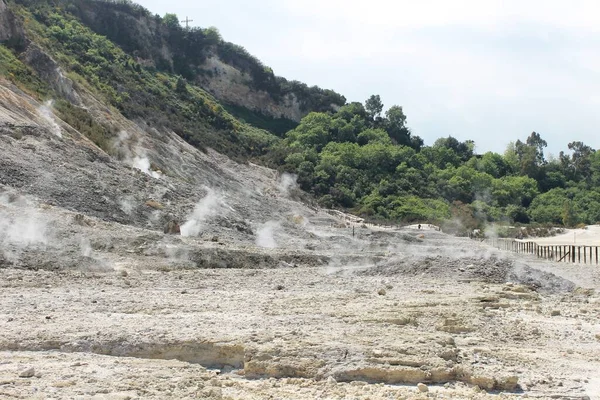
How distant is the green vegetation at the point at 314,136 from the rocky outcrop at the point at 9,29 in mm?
634

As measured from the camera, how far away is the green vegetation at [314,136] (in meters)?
61.9

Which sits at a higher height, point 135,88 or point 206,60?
point 206,60

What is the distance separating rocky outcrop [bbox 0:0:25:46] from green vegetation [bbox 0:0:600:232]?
63 centimetres

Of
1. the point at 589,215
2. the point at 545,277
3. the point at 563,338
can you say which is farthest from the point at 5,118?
the point at 589,215

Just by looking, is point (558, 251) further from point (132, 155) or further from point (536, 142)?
point (536, 142)

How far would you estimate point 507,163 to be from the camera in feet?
320

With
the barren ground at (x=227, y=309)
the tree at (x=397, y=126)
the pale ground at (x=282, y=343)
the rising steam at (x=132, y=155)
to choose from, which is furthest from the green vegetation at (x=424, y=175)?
the pale ground at (x=282, y=343)

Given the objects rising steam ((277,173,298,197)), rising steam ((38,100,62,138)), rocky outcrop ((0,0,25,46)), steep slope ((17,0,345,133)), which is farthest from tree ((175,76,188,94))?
rising steam ((38,100,62,138))

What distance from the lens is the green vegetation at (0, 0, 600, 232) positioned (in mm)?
61906

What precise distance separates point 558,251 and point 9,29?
33059mm

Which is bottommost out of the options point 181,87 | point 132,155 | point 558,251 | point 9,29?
point 558,251

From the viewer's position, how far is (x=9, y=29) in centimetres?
4600

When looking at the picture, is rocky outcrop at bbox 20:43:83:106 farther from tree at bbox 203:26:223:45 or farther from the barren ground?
tree at bbox 203:26:223:45

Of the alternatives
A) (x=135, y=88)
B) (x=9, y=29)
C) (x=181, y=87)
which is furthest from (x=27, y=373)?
(x=181, y=87)
